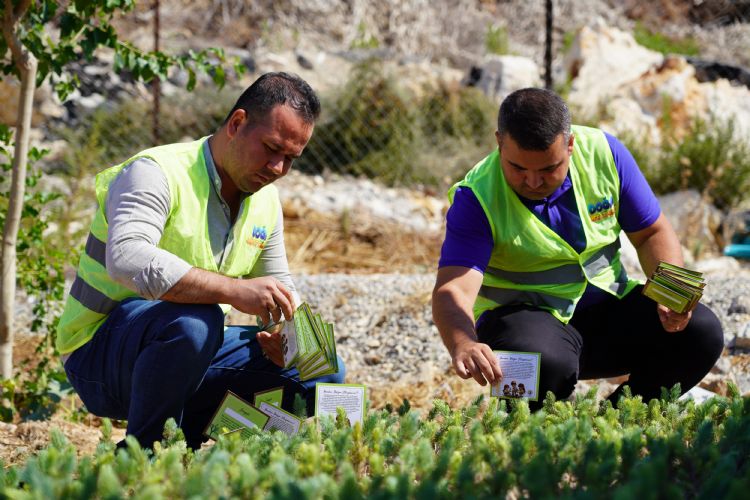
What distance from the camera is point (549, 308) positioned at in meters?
3.73

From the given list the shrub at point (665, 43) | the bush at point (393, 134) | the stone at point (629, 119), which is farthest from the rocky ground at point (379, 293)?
the shrub at point (665, 43)

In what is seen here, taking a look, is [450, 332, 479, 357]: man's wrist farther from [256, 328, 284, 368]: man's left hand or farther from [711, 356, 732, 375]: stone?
[711, 356, 732, 375]: stone

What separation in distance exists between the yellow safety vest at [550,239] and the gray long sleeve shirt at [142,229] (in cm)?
107

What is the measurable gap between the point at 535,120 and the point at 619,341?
3.39 ft

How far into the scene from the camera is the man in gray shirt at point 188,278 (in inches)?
120

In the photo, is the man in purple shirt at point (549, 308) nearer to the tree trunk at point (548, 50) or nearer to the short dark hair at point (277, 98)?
the short dark hair at point (277, 98)

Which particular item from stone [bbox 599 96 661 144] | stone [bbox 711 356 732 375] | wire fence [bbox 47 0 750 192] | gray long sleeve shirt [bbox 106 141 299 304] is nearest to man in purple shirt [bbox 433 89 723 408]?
gray long sleeve shirt [bbox 106 141 299 304]

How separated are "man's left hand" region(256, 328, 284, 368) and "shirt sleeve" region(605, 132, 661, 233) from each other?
1480 millimetres

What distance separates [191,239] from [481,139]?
7010 mm

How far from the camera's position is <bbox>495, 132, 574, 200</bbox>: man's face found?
340 cm

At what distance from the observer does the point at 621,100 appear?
36.3ft

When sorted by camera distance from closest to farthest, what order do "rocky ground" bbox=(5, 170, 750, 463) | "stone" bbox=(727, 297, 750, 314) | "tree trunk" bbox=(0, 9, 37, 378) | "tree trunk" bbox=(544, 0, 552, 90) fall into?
"tree trunk" bbox=(0, 9, 37, 378) < "rocky ground" bbox=(5, 170, 750, 463) < "stone" bbox=(727, 297, 750, 314) < "tree trunk" bbox=(544, 0, 552, 90)

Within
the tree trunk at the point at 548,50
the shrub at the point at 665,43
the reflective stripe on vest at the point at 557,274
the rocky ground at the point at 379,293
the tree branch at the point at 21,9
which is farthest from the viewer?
the shrub at the point at 665,43

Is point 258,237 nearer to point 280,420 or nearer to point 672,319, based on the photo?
point 280,420
